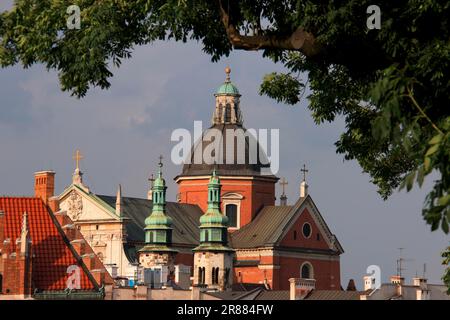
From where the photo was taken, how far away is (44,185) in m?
67.4

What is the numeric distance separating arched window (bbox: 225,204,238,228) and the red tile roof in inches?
2467

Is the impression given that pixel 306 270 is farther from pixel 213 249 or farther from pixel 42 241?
pixel 42 241

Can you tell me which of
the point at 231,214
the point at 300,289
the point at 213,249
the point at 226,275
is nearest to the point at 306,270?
the point at 231,214

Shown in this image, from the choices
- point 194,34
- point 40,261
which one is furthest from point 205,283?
point 194,34

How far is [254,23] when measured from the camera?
73.4 feet

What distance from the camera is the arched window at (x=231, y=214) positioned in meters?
128

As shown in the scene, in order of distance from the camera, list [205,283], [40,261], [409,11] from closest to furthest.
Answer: [409,11]
[40,261]
[205,283]

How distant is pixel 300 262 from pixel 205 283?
1318 cm

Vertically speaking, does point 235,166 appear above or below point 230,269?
above

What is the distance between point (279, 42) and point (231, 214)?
353ft

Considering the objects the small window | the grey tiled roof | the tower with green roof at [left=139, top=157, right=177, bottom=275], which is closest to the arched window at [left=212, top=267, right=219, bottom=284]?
the tower with green roof at [left=139, top=157, right=177, bottom=275]

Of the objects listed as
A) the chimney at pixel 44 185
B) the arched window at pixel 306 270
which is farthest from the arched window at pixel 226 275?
the chimney at pixel 44 185
